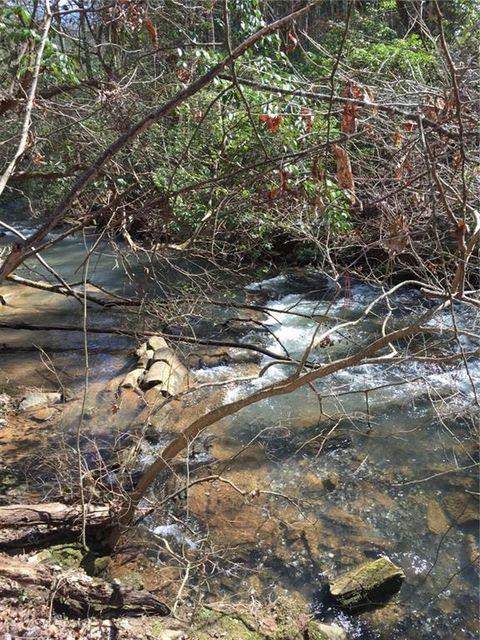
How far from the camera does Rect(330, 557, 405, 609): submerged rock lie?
13.2 ft

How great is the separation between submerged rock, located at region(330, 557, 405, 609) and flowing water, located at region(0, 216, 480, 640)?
0.08m

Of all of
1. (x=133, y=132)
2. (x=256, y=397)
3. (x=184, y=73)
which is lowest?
(x=256, y=397)

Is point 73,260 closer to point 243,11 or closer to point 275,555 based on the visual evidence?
point 243,11

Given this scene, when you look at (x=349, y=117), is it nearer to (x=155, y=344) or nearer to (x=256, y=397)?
(x=256, y=397)

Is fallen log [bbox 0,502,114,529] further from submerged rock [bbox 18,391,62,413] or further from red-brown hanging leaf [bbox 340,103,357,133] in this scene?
red-brown hanging leaf [bbox 340,103,357,133]

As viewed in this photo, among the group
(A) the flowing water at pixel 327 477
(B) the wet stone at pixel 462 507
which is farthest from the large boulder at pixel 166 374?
(B) the wet stone at pixel 462 507

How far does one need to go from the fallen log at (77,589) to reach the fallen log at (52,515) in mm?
356

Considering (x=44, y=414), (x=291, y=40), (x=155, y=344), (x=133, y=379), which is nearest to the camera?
(x=291, y=40)

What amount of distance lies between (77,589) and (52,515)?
740 mm

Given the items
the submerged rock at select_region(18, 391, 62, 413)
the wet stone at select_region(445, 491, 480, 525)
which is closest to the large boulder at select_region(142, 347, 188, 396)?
the submerged rock at select_region(18, 391, 62, 413)

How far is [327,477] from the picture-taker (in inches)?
211

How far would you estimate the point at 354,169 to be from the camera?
241 inches

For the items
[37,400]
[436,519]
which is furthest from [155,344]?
[436,519]

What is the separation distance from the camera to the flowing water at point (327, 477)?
4230mm
